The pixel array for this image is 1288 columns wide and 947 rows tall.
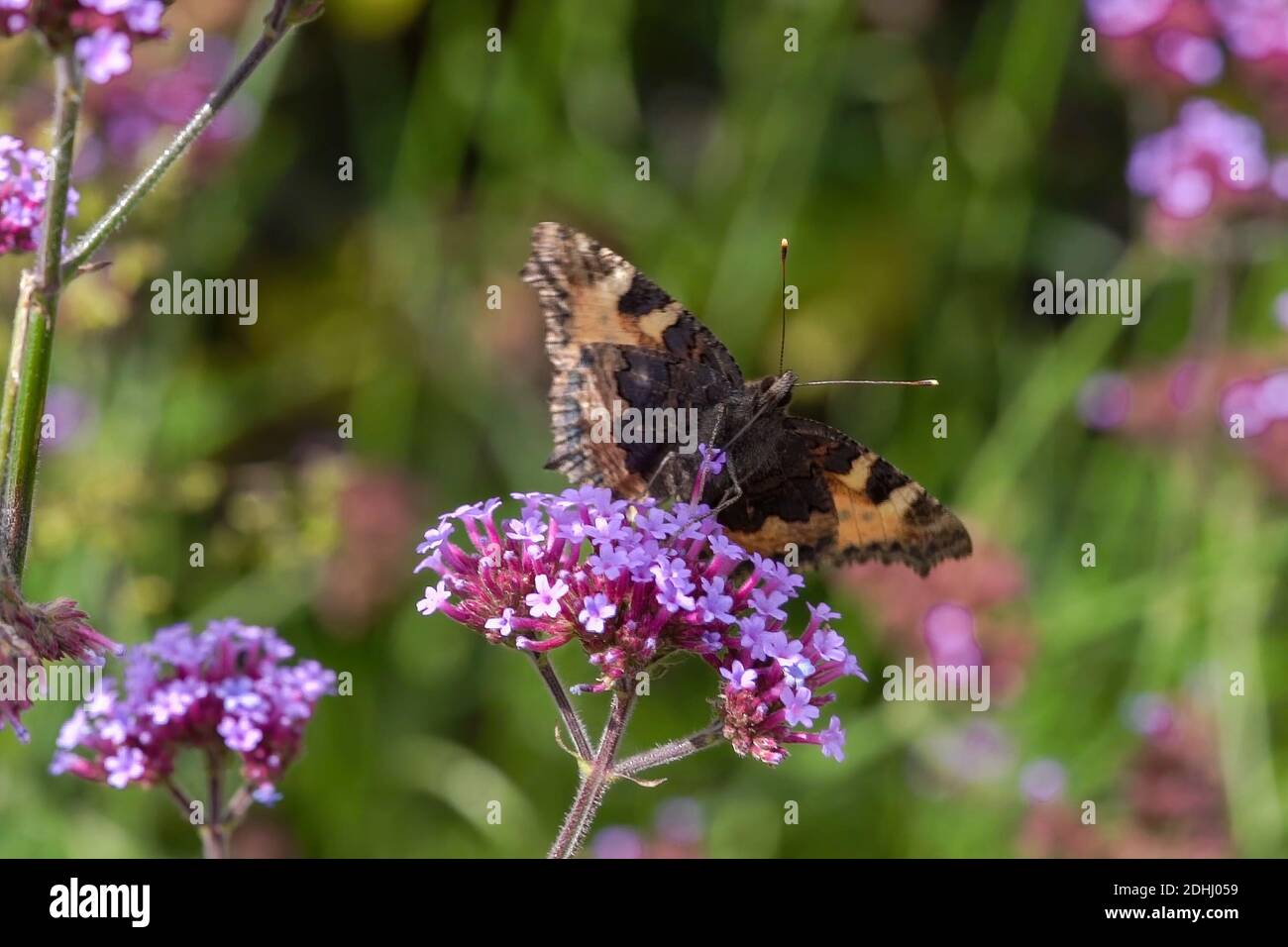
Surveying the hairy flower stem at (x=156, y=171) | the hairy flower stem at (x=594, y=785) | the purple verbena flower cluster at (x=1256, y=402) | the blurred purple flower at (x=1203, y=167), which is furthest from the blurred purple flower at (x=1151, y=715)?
the hairy flower stem at (x=156, y=171)

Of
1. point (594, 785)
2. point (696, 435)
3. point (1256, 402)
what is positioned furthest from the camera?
point (1256, 402)

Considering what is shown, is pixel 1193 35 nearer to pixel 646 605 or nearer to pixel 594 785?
pixel 646 605

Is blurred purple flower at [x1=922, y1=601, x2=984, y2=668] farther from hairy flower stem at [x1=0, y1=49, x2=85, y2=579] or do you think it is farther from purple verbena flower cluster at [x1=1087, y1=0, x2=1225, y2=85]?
hairy flower stem at [x1=0, y1=49, x2=85, y2=579]

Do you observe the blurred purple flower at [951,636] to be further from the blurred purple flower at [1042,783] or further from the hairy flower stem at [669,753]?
the hairy flower stem at [669,753]

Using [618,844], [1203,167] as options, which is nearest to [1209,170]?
[1203,167]

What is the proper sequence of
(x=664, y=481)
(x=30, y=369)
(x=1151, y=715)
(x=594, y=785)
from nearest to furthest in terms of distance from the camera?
1. (x=30, y=369)
2. (x=594, y=785)
3. (x=664, y=481)
4. (x=1151, y=715)

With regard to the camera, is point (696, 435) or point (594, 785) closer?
point (594, 785)
